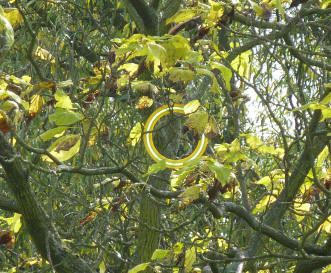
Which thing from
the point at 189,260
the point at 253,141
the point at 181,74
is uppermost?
the point at 181,74

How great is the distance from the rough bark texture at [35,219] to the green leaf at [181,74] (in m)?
0.83

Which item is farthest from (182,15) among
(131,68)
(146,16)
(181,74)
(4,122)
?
(146,16)

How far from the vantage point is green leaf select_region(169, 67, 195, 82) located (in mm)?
2133

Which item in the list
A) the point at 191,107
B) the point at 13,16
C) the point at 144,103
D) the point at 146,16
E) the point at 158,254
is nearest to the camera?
the point at 191,107

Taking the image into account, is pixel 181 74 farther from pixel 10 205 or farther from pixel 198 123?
pixel 10 205

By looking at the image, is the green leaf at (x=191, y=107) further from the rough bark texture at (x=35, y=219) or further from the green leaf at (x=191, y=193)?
the rough bark texture at (x=35, y=219)

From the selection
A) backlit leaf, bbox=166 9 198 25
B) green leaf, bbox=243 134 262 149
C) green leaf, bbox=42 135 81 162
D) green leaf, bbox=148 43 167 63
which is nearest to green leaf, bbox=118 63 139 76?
backlit leaf, bbox=166 9 198 25

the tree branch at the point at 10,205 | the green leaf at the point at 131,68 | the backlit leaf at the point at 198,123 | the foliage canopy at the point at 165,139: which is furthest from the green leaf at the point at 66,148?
the tree branch at the point at 10,205

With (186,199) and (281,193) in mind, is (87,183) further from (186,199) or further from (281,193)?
(186,199)

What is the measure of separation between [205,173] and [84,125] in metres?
0.57

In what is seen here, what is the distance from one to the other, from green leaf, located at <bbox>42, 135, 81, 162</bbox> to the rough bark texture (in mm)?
258

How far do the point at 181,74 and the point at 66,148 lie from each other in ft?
1.91

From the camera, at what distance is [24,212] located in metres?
2.85

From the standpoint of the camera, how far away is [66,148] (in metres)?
2.41
